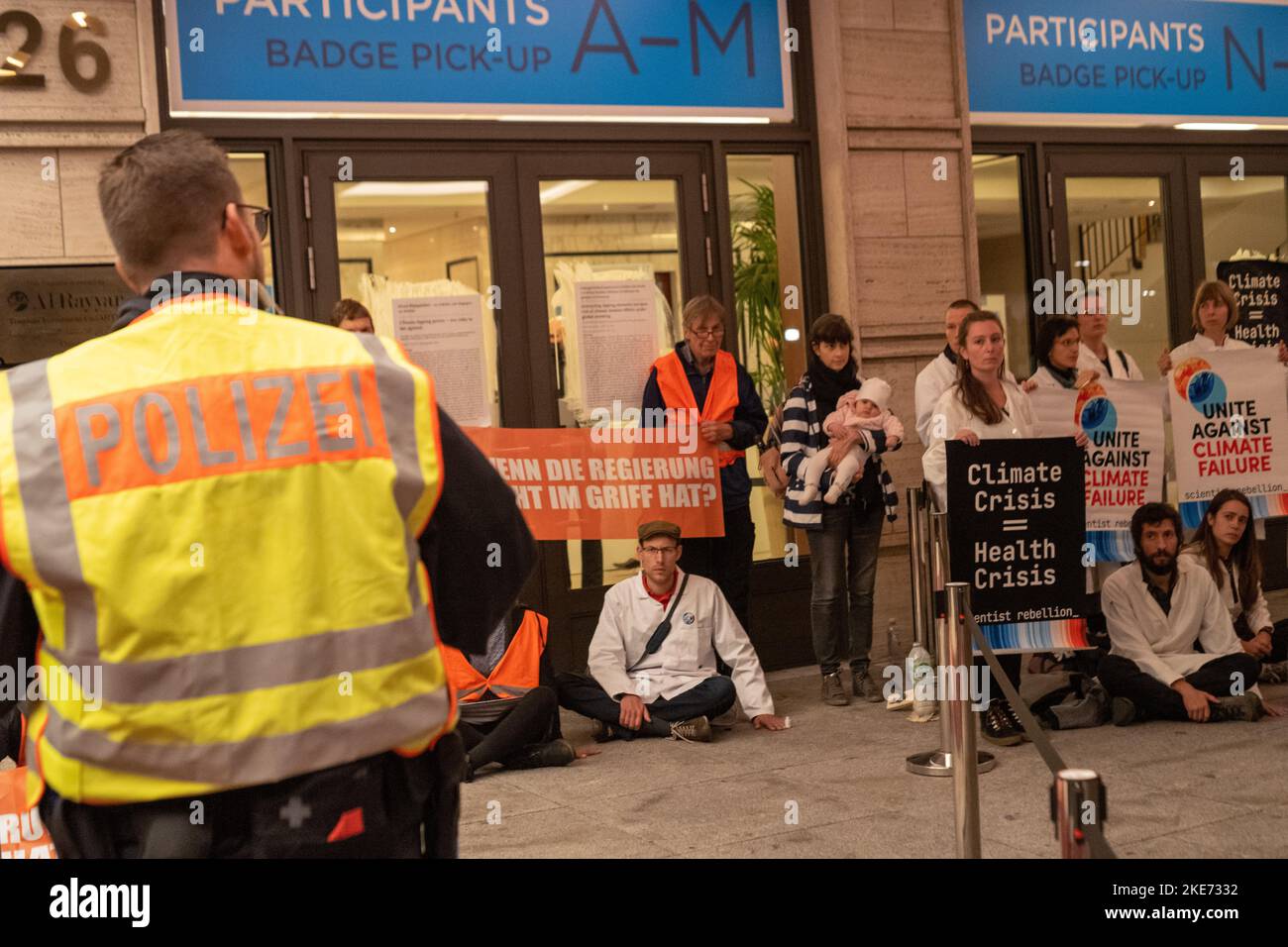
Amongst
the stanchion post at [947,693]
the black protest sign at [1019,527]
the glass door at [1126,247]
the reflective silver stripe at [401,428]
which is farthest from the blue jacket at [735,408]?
the reflective silver stripe at [401,428]

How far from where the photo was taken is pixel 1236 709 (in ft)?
24.0

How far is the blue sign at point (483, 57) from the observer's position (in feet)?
26.8

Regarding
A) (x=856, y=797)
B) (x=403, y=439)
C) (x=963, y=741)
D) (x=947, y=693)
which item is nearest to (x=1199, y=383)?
(x=947, y=693)

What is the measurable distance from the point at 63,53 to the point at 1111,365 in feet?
19.7

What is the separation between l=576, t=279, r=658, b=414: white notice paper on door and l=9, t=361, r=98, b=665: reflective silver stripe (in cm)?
685

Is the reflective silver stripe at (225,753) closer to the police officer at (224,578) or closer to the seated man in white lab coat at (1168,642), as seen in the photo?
the police officer at (224,578)

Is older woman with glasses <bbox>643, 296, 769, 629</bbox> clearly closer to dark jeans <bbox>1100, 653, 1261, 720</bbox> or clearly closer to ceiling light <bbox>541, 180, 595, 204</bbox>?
ceiling light <bbox>541, 180, 595, 204</bbox>

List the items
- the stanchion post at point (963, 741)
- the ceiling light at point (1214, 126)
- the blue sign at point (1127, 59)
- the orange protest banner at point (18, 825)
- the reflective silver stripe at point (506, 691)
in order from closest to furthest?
the orange protest banner at point (18, 825) < the stanchion post at point (963, 741) < the reflective silver stripe at point (506, 691) < the blue sign at point (1127, 59) < the ceiling light at point (1214, 126)

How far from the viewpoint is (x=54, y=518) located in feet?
6.70

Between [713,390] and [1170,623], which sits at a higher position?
[713,390]

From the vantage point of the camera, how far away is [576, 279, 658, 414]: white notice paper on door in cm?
896

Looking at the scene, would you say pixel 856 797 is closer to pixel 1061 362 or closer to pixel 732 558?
pixel 732 558

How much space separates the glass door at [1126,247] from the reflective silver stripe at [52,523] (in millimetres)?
9104
